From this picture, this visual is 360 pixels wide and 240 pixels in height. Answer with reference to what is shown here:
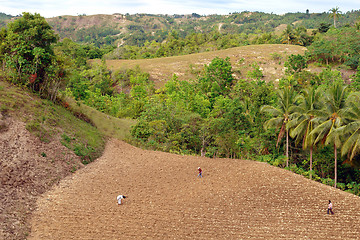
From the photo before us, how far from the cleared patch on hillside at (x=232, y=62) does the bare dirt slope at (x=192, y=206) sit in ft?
149

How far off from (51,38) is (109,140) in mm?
11233

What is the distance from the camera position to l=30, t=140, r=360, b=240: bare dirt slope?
16.5 meters

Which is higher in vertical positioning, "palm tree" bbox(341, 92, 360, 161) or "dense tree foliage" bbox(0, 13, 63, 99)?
"dense tree foliage" bbox(0, 13, 63, 99)

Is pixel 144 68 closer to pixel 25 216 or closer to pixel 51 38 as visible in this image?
pixel 51 38

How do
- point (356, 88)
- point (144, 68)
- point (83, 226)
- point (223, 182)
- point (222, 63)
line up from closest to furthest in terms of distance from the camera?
1. point (83, 226)
2. point (223, 182)
3. point (356, 88)
4. point (222, 63)
5. point (144, 68)

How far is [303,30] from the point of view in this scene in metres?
92.4

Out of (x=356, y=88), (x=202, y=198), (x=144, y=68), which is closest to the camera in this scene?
(x=202, y=198)

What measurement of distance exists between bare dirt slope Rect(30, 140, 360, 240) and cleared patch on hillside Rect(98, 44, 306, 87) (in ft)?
149

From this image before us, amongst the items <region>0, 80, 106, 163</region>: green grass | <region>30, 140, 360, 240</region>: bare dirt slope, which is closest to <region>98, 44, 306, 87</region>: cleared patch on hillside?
<region>0, 80, 106, 163</region>: green grass

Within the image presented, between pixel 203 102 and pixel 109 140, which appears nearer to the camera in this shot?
pixel 109 140

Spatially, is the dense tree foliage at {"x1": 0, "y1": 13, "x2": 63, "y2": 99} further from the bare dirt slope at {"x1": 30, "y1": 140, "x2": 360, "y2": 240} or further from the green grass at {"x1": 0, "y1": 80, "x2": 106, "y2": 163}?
the bare dirt slope at {"x1": 30, "y1": 140, "x2": 360, "y2": 240}

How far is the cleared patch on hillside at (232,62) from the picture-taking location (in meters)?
71.2

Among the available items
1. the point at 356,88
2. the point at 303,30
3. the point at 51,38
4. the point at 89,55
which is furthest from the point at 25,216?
the point at 303,30

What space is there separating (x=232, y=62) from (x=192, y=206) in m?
61.7
